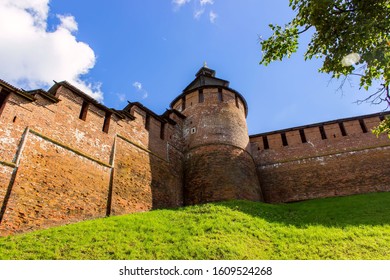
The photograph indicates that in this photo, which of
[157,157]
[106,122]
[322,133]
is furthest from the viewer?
[322,133]

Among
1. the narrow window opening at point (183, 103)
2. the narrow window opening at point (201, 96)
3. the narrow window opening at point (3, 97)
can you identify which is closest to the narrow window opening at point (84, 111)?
the narrow window opening at point (3, 97)

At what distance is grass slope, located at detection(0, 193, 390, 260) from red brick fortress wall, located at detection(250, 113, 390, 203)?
5.70 metres

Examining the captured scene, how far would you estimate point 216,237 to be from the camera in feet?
25.8

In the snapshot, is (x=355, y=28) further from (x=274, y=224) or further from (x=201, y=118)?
(x=201, y=118)

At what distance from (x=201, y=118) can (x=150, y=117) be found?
3490mm

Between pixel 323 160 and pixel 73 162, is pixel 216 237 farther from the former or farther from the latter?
pixel 323 160

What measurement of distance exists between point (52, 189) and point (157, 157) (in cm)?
620

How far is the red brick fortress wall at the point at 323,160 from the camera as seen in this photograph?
16.4 meters

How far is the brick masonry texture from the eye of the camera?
913cm

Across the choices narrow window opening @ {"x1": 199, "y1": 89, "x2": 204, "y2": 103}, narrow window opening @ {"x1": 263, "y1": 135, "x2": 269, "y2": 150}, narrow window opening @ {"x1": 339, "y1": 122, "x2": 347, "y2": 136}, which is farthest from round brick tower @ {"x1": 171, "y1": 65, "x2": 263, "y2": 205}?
narrow window opening @ {"x1": 339, "y1": 122, "x2": 347, "y2": 136}

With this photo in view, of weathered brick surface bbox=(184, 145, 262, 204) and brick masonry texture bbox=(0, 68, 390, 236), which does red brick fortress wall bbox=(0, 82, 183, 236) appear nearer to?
brick masonry texture bbox=(0, 68, 390, 236)

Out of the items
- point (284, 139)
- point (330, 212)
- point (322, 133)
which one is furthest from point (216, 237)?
point (322, 133)

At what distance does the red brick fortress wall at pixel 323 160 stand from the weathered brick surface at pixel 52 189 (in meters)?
11.1
